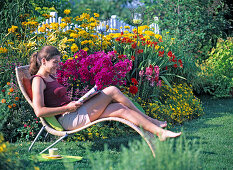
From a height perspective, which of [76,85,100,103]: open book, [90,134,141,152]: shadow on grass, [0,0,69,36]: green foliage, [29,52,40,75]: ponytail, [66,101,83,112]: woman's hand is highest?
[0,0,69,36]: green foliage

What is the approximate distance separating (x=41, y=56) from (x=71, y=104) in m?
0.61

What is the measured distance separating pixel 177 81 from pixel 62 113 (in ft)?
12.5

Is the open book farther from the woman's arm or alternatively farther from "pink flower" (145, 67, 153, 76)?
"pink flower" (145, 67, 153, 76)

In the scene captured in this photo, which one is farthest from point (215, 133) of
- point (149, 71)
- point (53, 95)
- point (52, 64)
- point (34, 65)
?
point (34, 65)

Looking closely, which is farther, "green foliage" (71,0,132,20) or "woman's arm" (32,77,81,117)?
"green foliage" (71,0,132,20)

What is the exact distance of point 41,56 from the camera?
12.2 ft

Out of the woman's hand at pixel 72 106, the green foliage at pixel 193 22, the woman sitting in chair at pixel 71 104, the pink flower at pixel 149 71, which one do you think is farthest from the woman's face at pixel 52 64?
the green foliage at pixel 193 22

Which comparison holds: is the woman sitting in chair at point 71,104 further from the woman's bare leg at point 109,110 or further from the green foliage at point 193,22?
the green foliage at point 193,22

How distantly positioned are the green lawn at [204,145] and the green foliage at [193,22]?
11.7 feet

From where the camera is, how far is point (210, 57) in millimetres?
9594

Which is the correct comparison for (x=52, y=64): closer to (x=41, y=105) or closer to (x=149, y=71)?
(x=41, y=105)

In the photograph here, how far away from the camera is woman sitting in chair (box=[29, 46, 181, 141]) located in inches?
141

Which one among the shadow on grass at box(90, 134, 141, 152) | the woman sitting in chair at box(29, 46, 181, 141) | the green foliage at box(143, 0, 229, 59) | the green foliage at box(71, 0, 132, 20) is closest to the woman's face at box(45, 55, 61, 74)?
the woman sitting in chair at box(29, 46, 181, 141)

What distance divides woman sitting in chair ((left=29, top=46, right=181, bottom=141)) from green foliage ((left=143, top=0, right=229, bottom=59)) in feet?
19.1
